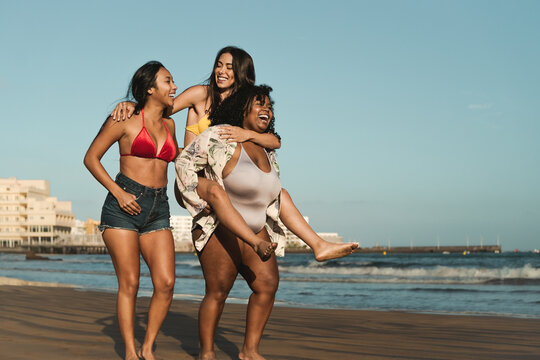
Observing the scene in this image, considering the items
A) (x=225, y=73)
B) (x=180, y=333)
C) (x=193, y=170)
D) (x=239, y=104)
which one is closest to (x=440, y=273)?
(x=180, y=333)

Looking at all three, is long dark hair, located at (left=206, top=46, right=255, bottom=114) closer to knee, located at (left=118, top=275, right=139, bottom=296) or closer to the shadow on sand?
knee, located at (left=118, top=275, right=139, bottom=296)

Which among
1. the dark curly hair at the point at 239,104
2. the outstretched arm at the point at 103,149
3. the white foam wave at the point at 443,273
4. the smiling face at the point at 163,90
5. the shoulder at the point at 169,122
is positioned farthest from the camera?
the white foam wave at the point at 443,273

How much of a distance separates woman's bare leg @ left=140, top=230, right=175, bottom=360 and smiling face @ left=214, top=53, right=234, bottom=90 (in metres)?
1.04

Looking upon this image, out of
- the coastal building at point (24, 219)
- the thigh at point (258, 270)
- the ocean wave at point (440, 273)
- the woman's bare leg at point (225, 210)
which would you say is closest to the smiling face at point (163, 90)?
the woman's bare leg at point (225, 210)

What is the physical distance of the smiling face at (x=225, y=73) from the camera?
3584 millimetres

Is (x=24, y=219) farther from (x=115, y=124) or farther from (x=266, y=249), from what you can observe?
(x=266, y=249)

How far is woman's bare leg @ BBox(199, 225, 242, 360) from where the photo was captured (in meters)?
3.33

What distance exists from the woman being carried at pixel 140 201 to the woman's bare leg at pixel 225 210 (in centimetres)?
46

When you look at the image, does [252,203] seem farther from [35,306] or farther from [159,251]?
[35,306]

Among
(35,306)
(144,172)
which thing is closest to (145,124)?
(144,172)

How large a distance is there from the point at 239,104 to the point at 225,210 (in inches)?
27.8

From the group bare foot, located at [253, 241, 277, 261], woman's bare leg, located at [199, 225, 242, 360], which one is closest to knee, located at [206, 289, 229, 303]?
woman's bare leg, located at [199, 225, 242, 360]

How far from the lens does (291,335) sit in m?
5.43

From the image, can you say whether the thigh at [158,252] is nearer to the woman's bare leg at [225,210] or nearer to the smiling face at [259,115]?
the woman's bare leg at [225,210]
